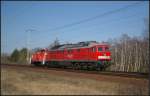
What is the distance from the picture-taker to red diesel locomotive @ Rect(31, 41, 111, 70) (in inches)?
1209

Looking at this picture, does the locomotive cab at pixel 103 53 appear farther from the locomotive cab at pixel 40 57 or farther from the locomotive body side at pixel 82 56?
the locomotive cab at pixel 40 57

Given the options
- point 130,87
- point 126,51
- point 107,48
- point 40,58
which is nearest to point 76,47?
point 107,48

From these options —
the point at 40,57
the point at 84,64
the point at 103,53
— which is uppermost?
the point at 103,53

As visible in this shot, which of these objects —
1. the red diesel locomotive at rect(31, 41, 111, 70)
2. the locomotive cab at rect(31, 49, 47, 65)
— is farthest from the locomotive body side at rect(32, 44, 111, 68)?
the locomotive cab at rect(31, 49, 47, 65)

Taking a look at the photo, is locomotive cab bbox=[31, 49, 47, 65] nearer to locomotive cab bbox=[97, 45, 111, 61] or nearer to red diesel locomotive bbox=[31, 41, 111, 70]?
red diesel locomotive bbox=[31, 41, 111, 70]

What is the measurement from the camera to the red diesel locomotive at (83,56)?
101 feet

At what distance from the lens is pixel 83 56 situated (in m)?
32.5

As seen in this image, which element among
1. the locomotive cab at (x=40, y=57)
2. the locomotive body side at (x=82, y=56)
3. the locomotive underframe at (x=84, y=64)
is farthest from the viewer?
the locomotive cab at (x=40, y=57)

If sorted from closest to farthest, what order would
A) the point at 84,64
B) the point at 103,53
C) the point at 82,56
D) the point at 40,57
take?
the point at 103,53
the point at 84,64
the point at 82,56
the point at 40,57

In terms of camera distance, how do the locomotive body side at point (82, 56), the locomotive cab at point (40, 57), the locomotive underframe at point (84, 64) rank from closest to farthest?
1. the locomotive underframe at point (84, 64)
2. the locomotive body side at point (82, 56)
3. the locomotive cab at point (40, 57)

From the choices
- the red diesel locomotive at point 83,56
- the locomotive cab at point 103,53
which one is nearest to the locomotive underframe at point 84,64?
the red diesel locomotive at point 83,56

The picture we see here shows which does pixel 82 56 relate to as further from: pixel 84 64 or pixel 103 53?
pixel 103 53

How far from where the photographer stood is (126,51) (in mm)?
36875

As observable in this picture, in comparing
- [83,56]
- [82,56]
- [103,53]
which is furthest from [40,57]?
[103,53]
